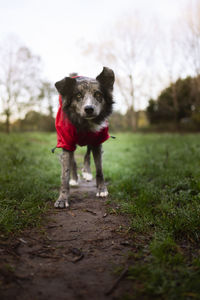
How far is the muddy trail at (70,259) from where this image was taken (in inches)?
68.9

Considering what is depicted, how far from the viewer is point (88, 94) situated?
3430 millimetres

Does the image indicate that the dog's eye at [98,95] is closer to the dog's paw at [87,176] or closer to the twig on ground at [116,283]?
the dog's paw at [87,176]

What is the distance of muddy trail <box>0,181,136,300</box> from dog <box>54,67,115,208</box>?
75 centimetres

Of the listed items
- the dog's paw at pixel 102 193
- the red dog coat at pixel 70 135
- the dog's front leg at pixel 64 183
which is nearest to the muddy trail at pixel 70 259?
the dog's front leg at pixel 64 183

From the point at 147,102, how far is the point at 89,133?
23.3 metres

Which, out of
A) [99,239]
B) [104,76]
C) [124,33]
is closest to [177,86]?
[124,33]

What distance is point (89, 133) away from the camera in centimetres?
381

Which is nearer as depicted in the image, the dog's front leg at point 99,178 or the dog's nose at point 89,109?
the dog's nose at point 89,109

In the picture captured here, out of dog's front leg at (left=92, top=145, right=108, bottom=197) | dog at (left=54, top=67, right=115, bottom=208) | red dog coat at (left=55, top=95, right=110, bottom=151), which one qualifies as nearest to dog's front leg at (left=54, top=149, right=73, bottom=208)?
dog at (left=54, top=67, right=115, bottom=208)

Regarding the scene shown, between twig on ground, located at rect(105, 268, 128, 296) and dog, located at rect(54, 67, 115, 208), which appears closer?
twig on ground, located at rect(105, 268, 128, 296)

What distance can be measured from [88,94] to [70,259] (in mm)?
2134

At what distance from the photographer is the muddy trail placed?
1.75m

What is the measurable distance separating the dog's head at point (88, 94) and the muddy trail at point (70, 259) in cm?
139

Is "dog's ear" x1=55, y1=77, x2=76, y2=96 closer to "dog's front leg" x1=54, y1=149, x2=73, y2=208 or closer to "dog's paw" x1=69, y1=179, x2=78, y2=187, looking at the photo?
"dog's front leg" x1=54, y1=149, x2=73, y2=208
